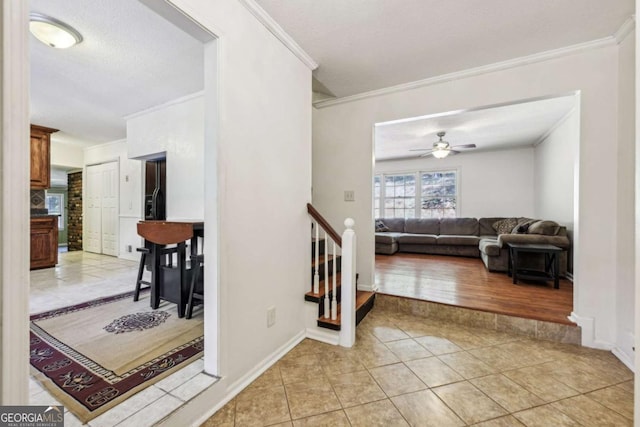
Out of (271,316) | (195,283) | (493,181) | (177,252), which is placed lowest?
(271,316)

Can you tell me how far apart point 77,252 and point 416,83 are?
7847mm

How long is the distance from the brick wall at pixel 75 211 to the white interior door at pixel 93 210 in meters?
0.54

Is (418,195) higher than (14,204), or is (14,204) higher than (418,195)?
(418,195)

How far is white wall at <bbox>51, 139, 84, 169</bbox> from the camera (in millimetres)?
5465

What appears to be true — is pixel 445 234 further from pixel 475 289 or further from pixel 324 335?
pixel 324 335

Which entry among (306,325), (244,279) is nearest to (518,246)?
(306,325)

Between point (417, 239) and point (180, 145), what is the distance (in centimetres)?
489

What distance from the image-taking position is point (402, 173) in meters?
7.05

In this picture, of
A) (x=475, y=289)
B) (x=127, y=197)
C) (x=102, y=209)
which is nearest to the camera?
(x=475, y=289)

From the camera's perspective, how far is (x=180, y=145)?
138 inches

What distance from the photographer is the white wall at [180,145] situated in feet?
11.0

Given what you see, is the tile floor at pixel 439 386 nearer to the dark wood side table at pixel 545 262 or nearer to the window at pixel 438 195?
the dark wood side table at pixel 545 262

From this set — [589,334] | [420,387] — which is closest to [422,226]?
[589,334]

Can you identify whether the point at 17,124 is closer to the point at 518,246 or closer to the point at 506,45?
the point at 506,45
